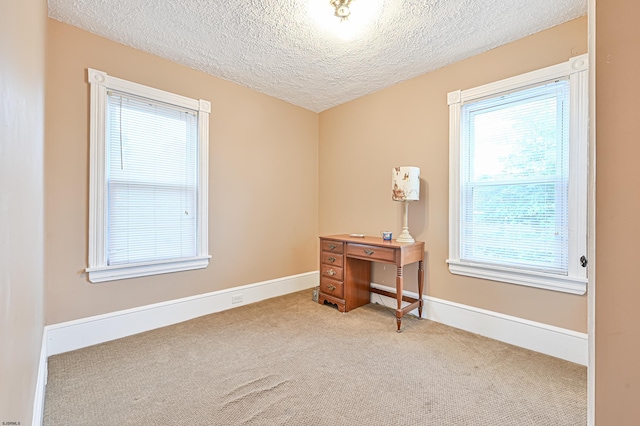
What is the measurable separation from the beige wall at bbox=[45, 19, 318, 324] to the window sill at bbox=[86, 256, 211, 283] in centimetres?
6

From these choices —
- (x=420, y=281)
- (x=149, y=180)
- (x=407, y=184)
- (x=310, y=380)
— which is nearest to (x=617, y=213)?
(x=310, y=380)

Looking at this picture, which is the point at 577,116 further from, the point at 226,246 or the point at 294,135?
the point at 226,246

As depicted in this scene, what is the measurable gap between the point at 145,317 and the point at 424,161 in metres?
3.08

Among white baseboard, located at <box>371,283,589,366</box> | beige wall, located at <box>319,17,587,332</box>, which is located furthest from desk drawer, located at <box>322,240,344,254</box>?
white baseboard, located at <box>371,283,589,366</box>

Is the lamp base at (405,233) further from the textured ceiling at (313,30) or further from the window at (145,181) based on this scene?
the window at (145,181)

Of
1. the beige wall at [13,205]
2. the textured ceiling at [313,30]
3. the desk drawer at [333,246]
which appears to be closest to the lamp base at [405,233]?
the desk drawer at [333,246]

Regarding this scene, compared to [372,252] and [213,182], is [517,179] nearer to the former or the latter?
[372,252]

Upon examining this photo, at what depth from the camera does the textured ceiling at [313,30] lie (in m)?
1.96

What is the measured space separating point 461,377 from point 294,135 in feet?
10.3

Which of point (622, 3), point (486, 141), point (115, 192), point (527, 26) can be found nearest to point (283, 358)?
point (115, 192)

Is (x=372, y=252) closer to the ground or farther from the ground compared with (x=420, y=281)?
farther from the ground

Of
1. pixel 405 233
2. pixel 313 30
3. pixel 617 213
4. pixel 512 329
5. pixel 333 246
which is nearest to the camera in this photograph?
pixel 617 213

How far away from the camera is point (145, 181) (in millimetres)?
2553

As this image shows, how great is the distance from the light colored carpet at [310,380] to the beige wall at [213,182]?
455 mm
